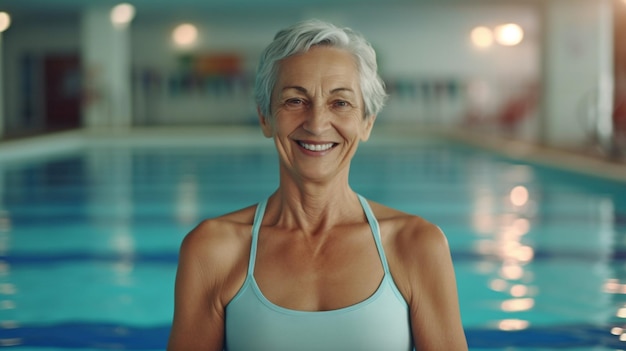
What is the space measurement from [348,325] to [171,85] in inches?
839

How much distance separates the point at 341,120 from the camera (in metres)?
1.54

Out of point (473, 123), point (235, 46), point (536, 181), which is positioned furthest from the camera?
point (235, 46)

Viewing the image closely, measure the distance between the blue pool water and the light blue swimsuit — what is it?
1.78 meters

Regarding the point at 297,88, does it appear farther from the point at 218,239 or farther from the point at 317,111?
the point at 218,239

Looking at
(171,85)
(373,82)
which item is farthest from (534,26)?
(373,82)

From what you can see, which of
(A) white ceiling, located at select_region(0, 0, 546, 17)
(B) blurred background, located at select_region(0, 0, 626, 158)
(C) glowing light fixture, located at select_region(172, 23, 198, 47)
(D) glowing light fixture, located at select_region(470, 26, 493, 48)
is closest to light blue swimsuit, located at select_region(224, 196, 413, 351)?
(A) white ceiling, located at select_region(0, 0, 546, 17)

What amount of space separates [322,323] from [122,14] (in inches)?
756

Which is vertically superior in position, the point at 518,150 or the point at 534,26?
the point at 534,26

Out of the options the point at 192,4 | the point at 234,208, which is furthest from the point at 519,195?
the point at 192,4

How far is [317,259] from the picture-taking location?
156cm

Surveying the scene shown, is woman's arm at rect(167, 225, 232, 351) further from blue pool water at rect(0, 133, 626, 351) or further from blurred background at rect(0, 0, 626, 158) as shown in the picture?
blurred background at rect(0, 0, 626, 158)

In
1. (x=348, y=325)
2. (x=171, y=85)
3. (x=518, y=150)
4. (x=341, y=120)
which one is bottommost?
(x=348, y=325)

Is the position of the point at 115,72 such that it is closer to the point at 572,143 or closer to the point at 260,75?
the point at 572,143

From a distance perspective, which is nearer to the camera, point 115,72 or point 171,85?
point 115,72
